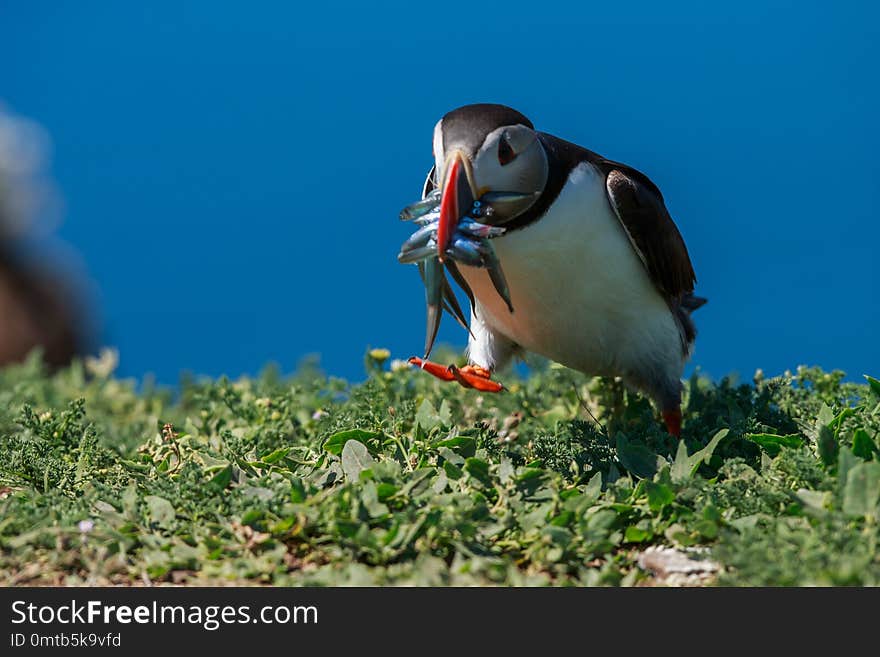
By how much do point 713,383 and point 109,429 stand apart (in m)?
3.76

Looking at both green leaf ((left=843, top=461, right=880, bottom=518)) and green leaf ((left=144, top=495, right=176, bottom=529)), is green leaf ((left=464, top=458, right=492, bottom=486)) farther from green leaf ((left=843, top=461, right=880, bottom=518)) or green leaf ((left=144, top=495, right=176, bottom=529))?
green leaf ((left=843, top=461, right=880, bottom=518))

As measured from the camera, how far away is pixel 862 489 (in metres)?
3.17

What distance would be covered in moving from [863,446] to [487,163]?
1.80m

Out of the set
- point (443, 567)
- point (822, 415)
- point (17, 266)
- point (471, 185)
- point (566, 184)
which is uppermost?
point (17, 266)

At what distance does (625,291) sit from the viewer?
4.69m

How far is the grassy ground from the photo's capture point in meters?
3.14

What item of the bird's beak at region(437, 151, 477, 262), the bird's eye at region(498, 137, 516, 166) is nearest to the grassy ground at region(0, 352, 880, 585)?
the bird's beak at region(437, 151, 477, 262)

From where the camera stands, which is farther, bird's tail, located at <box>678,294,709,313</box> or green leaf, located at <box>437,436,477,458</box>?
bird's tail, located at <box>678,294,709,313</box>

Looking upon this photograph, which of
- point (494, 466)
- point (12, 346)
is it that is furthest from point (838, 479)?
point (12, 346)

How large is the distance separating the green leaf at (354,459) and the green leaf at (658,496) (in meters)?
1.08

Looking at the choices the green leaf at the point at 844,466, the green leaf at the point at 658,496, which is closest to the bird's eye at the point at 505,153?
the green leaf at the point at 658,496

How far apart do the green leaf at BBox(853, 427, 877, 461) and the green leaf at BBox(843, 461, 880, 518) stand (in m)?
0.43

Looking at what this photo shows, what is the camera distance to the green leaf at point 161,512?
3.51 metres
